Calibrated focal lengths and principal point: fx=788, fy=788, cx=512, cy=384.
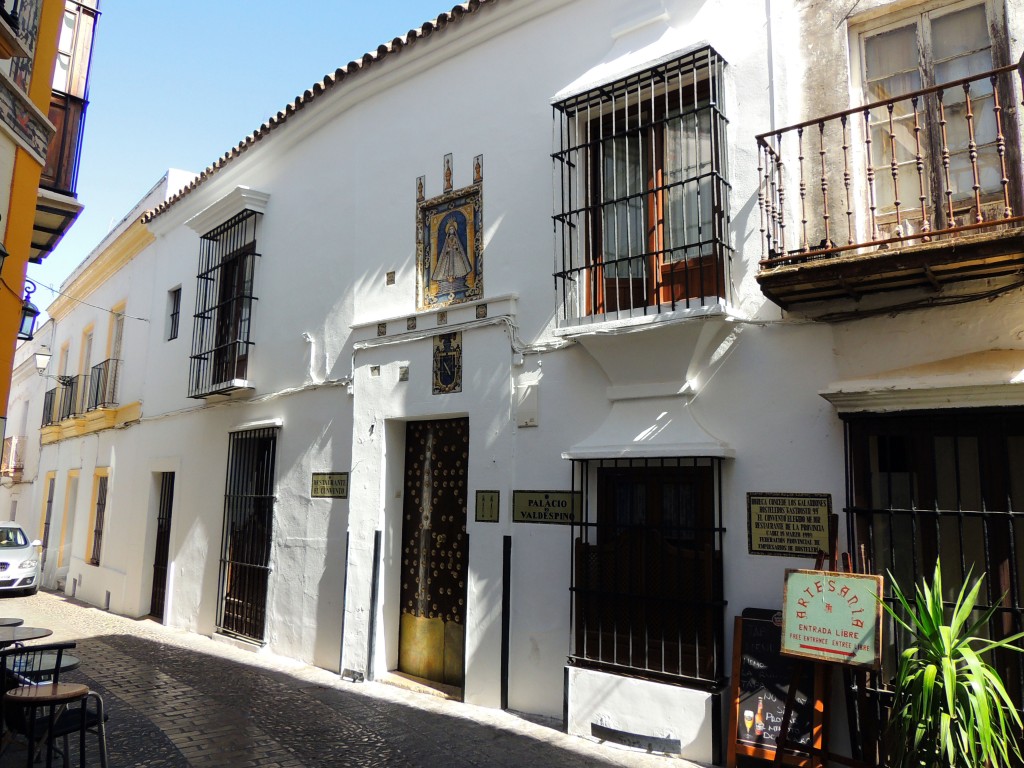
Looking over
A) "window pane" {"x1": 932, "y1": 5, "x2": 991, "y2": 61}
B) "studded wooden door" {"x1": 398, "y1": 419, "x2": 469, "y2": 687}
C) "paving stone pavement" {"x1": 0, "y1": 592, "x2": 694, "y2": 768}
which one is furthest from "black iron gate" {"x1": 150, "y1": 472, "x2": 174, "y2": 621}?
"window pane" {"x1": 932, "y1": 5, "x2": 991, "y2": 61}

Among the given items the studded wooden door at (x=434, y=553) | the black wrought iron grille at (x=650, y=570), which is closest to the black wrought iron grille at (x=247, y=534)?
the studded wooden door at (x=434, y=553)

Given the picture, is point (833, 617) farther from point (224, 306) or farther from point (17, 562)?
point (17, 562)

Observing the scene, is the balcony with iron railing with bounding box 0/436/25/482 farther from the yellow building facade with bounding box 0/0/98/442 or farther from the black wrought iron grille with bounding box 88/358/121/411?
the yellow building facade with bounding box 0/0/98/442

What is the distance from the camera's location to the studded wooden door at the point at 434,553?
696cm

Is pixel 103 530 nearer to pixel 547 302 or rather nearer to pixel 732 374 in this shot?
pixel 547 302

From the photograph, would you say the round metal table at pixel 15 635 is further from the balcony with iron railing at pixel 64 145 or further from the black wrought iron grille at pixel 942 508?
the black wrought iron grille at pixel 942 508

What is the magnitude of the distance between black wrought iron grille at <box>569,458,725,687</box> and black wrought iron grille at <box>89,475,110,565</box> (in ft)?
35.1

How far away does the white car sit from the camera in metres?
13.1

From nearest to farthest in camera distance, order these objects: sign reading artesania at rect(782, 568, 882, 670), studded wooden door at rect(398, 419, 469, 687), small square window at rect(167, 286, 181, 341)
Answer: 1. sign reading artesania at rect(782, 568, 882, 670)
2. studded wooden door at rect(398, 419, 469, 687)
3. small square window at rect(167, 286, 181, 341)

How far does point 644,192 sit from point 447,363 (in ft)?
7.97

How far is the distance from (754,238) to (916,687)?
2.89 meters

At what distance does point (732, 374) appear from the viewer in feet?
17.4

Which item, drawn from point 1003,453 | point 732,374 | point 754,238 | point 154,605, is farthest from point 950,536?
point 154,605

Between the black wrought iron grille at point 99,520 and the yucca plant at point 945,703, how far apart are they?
13022 millimetres
